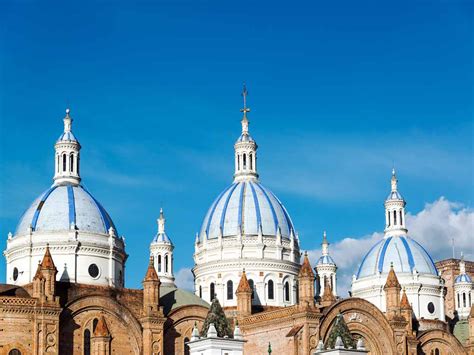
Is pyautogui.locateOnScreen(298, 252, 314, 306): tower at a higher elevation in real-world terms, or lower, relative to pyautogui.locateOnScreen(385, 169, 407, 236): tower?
lower

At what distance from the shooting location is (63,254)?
269 ft

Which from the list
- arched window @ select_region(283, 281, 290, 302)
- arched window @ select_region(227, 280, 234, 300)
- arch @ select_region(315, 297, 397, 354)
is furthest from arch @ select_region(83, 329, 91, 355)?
arched window @ select_region(283, 281, 290, 302)

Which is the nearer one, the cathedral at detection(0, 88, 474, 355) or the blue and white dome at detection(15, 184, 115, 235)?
the cathedral at detection(0, 88, 474, 355)

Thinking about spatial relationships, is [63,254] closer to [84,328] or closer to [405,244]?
[84,328]

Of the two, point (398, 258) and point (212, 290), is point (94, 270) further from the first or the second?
point (398, 258)

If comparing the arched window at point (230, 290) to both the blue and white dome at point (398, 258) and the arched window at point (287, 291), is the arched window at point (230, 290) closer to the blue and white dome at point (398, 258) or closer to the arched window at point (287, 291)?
the arched window at point (287, 291)

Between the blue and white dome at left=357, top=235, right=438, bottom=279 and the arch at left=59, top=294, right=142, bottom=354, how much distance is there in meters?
31.8

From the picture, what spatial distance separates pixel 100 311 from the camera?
78.1 metres

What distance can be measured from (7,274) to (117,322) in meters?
11.2

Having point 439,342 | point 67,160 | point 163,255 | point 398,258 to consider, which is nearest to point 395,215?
point 398,258

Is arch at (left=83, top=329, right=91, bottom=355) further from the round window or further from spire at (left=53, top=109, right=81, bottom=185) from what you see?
spire at (left=53, top=109, right=81, bottom=185)

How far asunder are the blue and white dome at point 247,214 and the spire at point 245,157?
111 cm

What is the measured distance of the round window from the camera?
82.6 meters

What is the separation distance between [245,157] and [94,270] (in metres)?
22.2
